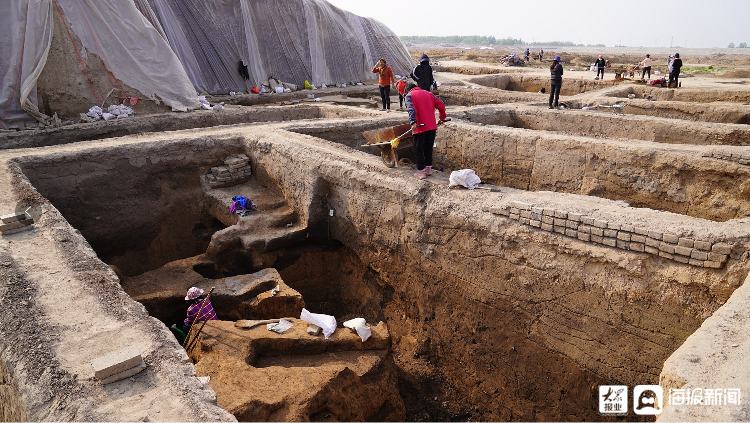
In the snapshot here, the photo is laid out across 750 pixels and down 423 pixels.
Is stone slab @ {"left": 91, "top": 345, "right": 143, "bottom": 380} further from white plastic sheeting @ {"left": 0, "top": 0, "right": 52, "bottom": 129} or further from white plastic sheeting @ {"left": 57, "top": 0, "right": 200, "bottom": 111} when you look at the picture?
white plastic sheeting @ {"left": 57, "top": 0, "right": 200, "bottom": 111}

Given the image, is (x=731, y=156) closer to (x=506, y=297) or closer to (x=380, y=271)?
(x=506, y=297)

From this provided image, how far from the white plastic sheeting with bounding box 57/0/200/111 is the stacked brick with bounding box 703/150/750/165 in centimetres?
1032

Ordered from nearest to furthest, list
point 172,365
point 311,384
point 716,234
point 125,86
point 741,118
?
point 172,365, point 716,234, point 311,384, point 741,118, point 125,86

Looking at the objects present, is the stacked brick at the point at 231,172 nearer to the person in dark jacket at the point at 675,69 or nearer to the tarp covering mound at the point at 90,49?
the tarp covering mound at the point at 90,49

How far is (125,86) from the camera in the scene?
10766 mm

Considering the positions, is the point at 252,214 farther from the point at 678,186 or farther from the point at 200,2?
the point at 200,2

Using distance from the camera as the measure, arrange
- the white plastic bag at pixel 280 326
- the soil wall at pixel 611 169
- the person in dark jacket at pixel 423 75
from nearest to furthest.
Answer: the white plastic bag at pixel 280 326
the soil wall at pixel 611 169
the person in dark jacket at pixel 423 75

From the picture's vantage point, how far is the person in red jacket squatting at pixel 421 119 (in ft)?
19.0

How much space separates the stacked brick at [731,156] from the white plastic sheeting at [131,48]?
33.8 ft

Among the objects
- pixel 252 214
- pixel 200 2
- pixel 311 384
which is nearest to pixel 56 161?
pixel 252 214

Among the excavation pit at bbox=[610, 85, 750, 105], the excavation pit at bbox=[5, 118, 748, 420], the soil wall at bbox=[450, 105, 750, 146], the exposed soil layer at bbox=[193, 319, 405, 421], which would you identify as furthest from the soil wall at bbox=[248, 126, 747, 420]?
the excavation pit at bbox=[610, 85, 750, 105]

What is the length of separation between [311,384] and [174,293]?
2525mm

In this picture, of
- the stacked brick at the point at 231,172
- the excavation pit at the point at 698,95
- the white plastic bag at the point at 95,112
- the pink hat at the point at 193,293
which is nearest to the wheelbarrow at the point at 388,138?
the stacked brick at the point at 231,172

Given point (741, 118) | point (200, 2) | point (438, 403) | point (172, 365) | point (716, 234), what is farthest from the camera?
point (200, 2)
